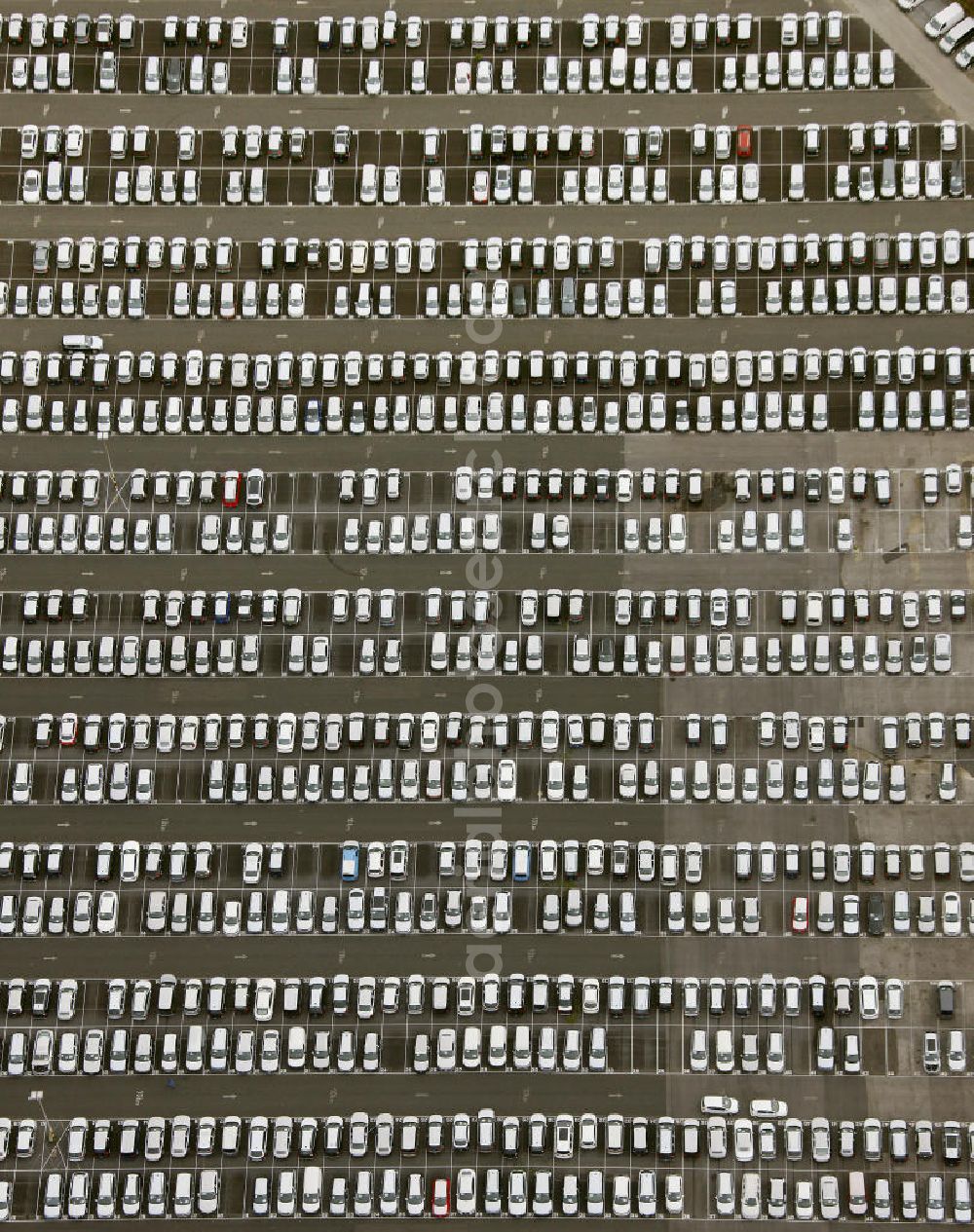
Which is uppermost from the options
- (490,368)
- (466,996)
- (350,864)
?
(490,368)

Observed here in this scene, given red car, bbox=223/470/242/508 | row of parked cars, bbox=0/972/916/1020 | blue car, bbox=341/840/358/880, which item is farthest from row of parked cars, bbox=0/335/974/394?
row of parked cars, bbox=0/972/916/1020

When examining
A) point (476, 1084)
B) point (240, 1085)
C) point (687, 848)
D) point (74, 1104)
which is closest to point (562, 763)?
point (687, 848)

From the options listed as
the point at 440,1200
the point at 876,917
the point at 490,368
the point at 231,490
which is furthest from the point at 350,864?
the point at 490,368

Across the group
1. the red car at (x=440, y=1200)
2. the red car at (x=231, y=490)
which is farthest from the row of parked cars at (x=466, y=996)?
the red car at (x=231, y=490)

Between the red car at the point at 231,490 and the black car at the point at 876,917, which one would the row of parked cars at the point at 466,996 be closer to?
the black car at the point at 876,917

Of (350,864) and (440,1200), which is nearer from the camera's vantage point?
(440,1200)

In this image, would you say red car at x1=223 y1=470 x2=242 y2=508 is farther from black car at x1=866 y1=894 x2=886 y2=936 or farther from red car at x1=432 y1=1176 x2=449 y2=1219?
black car at x1=866 y1=894 x2=886 y2=936

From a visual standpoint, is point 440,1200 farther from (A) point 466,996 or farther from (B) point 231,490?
(B) point 231,490
